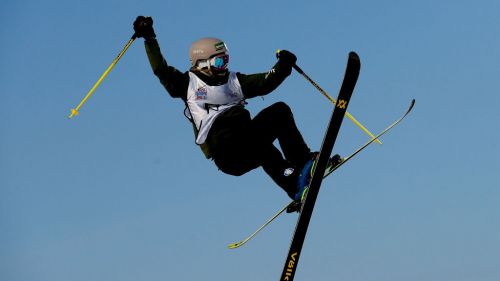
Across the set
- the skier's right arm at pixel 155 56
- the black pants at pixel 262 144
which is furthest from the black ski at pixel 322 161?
the skier's right arm at pixel 155 56

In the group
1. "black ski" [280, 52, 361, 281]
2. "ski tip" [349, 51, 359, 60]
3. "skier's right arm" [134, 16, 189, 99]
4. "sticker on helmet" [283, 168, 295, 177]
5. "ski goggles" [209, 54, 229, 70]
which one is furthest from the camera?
"sticker on helmet" [283, 168, 295, 177]

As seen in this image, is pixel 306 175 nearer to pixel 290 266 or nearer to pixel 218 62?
pixel 290 266

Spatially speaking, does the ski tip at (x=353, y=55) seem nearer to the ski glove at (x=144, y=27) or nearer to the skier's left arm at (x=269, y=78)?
the skier's left arm at (x=269, y=78)

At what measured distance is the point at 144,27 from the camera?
10.5m

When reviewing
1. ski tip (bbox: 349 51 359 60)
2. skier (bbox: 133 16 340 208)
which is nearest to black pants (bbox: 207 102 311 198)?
skier (bbox: 133 16 340 208)

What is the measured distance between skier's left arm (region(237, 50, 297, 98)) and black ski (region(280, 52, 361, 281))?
0.81 meters

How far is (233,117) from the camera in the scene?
10.6 meters

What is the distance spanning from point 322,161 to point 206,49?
2033 mm

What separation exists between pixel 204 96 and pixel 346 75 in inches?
70.5

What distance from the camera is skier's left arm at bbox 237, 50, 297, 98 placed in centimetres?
1071

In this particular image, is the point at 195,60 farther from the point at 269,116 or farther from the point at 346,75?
the point at 346,75

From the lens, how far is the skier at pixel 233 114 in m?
10.5

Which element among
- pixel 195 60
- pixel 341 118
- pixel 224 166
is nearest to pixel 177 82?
pixel 195 60

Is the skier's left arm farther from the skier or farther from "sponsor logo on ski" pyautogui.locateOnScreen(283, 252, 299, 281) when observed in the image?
"sponsor logo on ski" pyautogui.locateOnScreen(283, 252, 299, 281)
